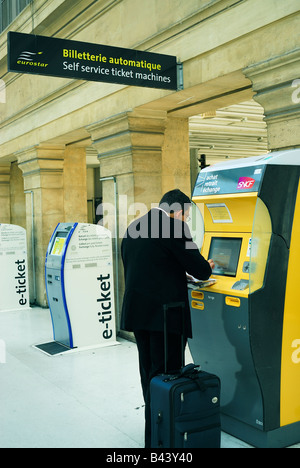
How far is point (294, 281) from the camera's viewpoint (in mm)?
3297

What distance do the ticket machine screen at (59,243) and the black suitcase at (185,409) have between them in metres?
3.28

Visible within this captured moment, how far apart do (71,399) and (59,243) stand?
2.26m

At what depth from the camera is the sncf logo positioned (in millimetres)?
3237

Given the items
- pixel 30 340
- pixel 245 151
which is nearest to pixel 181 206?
pixel 30 340

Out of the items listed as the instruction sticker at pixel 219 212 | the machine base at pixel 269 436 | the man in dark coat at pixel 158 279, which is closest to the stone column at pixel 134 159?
the instruction sticker at pixel 219 212

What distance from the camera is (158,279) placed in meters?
3.15

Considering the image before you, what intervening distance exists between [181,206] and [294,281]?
2.88 feet

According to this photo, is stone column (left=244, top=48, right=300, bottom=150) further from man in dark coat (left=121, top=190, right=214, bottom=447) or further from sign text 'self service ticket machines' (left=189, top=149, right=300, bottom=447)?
man in dark coat (left=121, top=190, right=214, bottom=447)

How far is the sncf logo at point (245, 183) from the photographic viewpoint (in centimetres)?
324

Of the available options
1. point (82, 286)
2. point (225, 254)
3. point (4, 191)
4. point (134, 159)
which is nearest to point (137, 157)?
point (134, 159)

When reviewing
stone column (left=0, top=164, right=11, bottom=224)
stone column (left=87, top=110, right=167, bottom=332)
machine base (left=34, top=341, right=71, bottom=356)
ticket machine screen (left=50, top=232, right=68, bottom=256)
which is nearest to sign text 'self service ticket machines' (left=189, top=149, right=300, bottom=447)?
stone column (left=87, top=110, right=167, bottom=332)

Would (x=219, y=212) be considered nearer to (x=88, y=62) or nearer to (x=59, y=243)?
(x=88, y=62)

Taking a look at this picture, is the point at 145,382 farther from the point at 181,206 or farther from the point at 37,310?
the point at 37,310

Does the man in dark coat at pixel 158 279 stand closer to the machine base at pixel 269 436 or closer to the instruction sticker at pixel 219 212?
the instruction sticker at pixel 219 212
